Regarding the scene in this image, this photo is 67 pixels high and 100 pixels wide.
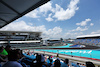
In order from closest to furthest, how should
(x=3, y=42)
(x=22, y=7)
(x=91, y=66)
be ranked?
(x=91, y=66) < (x=22, y=7) < (x=3, y=42)

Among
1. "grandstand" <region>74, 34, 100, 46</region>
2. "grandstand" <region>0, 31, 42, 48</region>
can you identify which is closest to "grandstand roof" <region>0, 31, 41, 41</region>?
"grandstand" <region>0, 31, 42, 48</region>

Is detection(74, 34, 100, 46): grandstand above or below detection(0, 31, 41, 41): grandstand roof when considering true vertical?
below

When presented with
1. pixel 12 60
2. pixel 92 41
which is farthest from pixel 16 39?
pixel 12 60

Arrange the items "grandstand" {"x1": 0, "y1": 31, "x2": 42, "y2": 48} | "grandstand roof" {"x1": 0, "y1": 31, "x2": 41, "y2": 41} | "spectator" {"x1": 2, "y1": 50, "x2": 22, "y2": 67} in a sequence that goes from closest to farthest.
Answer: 1. "spectator" {"x1": 2, "y1": 50, "x2": 22, "y2": 67}
2. "grandstand" {"x1": 0, "y1": 31, "x2": 42, "y2": 48}
3. "grandstand roof" {"x1": 0, "y1": 31, "x2": 41, "y2": 41}

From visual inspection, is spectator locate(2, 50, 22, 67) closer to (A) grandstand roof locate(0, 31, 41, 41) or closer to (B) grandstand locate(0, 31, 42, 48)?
(B) grandstand locate(0, 31, 42, 48)

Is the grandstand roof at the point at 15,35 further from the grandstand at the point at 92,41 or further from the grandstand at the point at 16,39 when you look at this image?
the grandstand at the point at 92,41

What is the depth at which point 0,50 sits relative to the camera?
2770mm

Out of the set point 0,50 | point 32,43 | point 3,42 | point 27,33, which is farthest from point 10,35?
point 0,50

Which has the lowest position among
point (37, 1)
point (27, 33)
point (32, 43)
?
point (32, 43)

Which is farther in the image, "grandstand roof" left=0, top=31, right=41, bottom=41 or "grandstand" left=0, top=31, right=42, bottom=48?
Answer: "grandstand roof" left=0, top=31, right=41, bottom=41

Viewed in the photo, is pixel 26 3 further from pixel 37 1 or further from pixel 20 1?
pixel 37 1

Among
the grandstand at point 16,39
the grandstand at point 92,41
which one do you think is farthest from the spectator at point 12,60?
the grandstand at point 16,39

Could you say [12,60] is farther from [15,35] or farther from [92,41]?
[15,35]

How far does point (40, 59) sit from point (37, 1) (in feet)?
8.88
